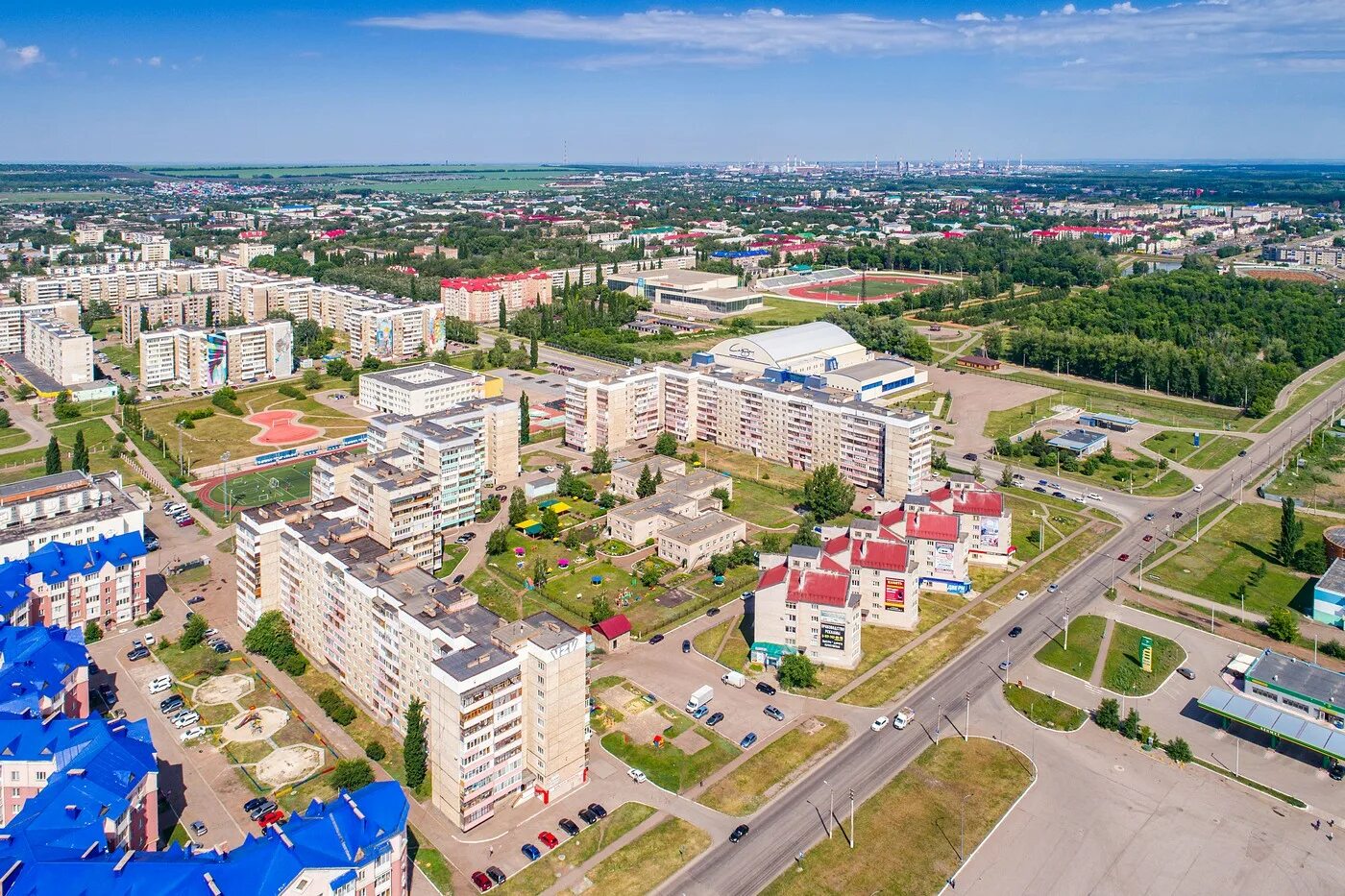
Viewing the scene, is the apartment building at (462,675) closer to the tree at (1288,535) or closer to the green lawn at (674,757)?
the green lawn at (674,757)

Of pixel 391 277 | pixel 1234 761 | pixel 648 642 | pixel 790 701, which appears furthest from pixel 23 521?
pixel 391 277

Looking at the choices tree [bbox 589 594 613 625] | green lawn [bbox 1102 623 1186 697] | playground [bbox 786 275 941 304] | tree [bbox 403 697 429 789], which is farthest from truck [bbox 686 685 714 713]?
playground [bbox 786 275 941 304]

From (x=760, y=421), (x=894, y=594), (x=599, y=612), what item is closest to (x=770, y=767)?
(x=599, y=612)

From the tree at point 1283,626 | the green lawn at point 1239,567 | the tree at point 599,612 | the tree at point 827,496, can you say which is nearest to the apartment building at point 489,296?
the tree at point 827,496

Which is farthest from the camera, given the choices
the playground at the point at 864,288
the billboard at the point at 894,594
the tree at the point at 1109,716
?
the playground at the point at 864,288

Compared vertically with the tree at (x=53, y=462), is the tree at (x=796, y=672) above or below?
below

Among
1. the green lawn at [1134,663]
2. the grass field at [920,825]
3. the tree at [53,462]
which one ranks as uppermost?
the tree at [53,462]

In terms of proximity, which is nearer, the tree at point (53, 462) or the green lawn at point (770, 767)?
the green lawn at point (770, 767)

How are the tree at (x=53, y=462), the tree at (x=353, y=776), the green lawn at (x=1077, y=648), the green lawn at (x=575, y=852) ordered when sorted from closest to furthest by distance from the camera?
the green lawn at (x=575, y=852), the tree at (x=353, y=776), the green lawn at (x=1077, y=648), the tree at (x=53, y=462)
